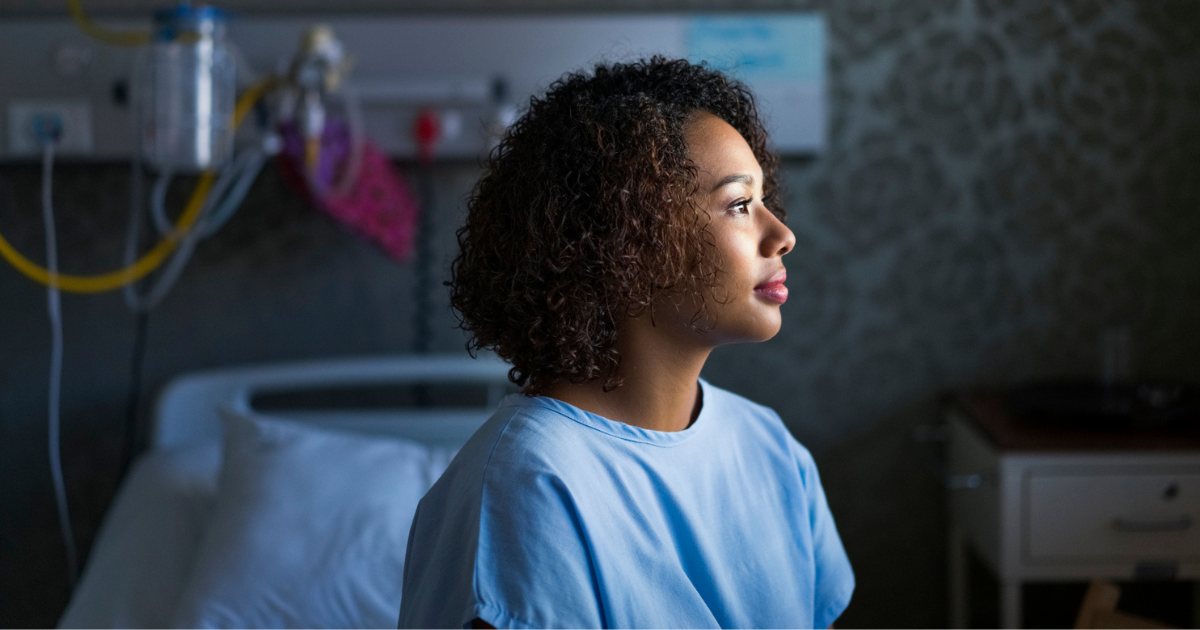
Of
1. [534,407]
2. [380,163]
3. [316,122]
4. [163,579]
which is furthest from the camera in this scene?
[380,163]

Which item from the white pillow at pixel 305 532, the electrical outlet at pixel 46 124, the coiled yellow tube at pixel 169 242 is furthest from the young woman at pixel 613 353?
the electrical outlet at pixel 46 124

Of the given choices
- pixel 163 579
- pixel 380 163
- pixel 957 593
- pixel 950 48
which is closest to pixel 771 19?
pixel 950 48

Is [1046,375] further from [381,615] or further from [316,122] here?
[316,122]

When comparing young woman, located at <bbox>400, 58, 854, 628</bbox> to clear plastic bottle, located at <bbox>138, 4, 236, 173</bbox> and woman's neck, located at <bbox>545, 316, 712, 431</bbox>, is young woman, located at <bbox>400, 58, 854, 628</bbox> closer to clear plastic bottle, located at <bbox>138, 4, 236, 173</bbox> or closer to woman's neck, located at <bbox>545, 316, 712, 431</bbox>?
woman's neck, located at <bbox>545, 316, 712, 431</bbox>

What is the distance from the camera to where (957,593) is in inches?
75.9

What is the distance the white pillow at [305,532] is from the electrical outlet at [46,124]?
2.37ft

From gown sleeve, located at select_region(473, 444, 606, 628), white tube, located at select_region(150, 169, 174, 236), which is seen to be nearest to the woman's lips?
gown sleeve, located at select_region(473, 444, 606, 628)

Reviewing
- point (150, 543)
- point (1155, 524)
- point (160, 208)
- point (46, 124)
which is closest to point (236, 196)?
point (160, 208)

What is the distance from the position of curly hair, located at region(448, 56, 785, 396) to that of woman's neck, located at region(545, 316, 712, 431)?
0.05 feet

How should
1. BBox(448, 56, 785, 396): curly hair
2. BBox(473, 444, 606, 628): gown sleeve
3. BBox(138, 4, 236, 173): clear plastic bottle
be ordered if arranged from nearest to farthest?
BBox(473, 444, 606, 628): gown sleeve
BBox(448, 56, 785, 396): curly hair
BBox(138, 4, 236, 173): clear plastic bottle

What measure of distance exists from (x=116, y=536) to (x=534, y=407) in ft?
3.53

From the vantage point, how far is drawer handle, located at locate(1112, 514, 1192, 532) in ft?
5.26

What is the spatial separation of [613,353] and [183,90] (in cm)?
109

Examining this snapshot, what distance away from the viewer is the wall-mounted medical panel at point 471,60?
185 cm
